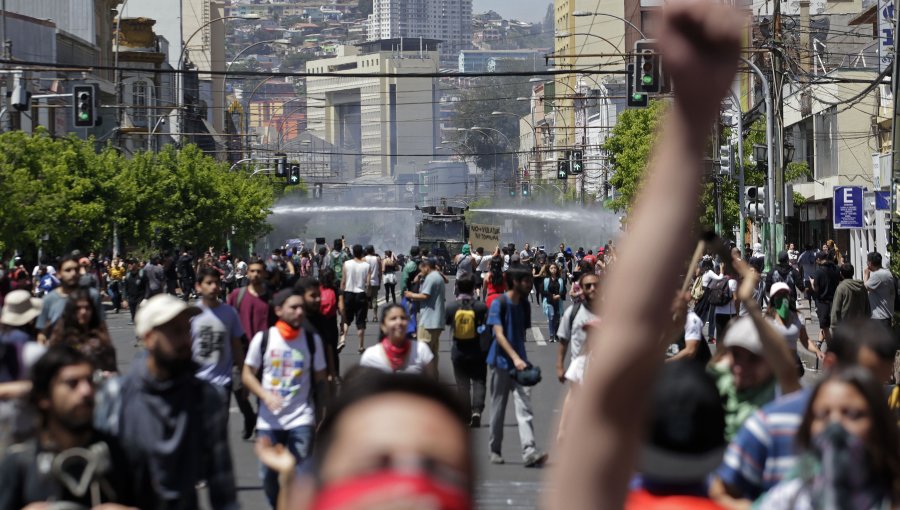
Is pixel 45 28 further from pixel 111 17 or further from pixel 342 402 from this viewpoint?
pixel 342 402

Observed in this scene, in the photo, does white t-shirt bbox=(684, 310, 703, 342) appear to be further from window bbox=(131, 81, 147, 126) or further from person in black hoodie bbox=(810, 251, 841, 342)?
window bbox=(131, 81, 147, 126)

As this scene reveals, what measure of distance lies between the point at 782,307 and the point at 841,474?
10162 millimetres

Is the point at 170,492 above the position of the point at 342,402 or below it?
below

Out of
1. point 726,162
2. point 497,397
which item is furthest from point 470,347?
point 726,162

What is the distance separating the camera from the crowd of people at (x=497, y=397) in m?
1.43

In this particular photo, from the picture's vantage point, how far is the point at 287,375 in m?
9.55

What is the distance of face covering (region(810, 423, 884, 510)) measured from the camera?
3711mm

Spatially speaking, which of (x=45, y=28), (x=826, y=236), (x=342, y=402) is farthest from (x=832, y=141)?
(x=342, y=402)

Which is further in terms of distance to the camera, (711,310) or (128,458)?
(711,310)

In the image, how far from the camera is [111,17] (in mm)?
84750

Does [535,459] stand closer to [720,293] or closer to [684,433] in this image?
[684,433]

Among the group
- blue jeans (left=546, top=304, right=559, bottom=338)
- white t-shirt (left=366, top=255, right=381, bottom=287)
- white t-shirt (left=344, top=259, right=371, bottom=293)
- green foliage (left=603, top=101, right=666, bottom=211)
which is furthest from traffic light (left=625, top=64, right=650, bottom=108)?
green foliage (left=603, top=101, right=666, bottom=211)

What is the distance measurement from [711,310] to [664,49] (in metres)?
23.5

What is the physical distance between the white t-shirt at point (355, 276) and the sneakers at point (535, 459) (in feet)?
36.4
